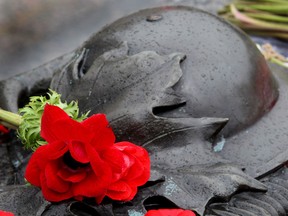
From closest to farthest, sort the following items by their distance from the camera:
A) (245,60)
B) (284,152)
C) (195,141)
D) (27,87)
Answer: (195,141), (284,152), (245,60), (27,87)

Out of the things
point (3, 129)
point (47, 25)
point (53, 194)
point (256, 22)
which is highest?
point (53, 194)

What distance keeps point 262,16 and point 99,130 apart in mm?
2528

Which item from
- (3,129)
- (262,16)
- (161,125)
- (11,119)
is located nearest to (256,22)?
(262,16)

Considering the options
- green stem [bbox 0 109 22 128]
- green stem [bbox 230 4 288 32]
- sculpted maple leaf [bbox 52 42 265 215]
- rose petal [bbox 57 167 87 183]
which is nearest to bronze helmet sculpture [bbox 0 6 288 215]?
sculpted maple leaf [bbox 52 42 265 215]

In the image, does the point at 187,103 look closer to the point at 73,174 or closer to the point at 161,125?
the point at 161,125

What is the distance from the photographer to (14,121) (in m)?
1.53

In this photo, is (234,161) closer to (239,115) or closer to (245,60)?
(239,115)

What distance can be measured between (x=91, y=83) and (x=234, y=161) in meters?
0.44

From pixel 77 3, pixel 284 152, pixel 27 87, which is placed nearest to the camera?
pixel 284 152

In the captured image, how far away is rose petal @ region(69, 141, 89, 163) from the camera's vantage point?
4.18 feet

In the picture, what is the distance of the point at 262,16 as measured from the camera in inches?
143

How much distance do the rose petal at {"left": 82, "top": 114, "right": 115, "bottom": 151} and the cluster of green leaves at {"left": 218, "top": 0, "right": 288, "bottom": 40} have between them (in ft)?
7.89

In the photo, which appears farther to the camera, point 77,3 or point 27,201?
point 77,3

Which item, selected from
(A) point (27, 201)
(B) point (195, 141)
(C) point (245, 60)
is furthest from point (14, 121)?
(C) point (245, 60)
